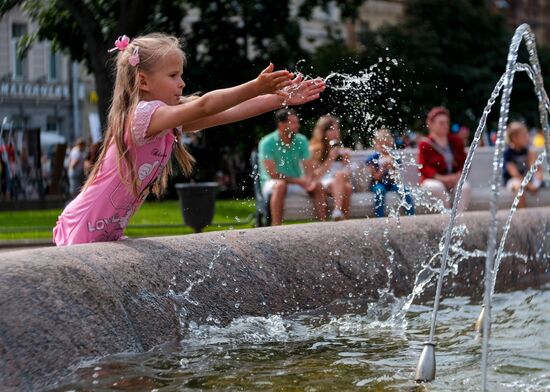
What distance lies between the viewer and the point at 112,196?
4371 mm

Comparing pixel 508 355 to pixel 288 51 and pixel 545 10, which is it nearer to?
pixel 288 51

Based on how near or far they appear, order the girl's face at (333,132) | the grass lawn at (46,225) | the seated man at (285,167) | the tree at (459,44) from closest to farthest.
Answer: the seated man at (285,167) → the girl's face at (333,132) → the grass lawn at (46,225) → the tree at (459,44)

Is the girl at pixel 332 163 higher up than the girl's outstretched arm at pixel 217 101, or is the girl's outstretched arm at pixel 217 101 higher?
the girl's outstretched arm at pixel 217 101

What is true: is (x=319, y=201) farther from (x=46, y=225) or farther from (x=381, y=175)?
(x=46, y=225)

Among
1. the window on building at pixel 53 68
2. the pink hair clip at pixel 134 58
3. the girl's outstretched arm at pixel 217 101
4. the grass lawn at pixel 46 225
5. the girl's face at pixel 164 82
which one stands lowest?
the grass lawn at pixel 46 225

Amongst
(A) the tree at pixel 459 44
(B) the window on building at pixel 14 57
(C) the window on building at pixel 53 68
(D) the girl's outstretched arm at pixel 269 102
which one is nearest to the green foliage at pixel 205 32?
(D) the girl's outstretched arm at pixel 269 102

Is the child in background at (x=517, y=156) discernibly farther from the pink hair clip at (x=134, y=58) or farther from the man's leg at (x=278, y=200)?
the pink hair clip at (x=134, y=58)

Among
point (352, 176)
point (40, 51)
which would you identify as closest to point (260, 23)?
point (352, 176)

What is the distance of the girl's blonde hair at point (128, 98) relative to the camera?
435 cm

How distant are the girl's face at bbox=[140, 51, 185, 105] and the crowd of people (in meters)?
5.44

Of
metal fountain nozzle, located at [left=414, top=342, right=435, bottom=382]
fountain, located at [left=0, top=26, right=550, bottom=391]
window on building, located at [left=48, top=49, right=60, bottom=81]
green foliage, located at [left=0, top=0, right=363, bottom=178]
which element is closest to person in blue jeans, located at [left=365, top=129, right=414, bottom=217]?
green foliage, located at [left=0, top=0, right=363, bottom=178]

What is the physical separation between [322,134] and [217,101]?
21.6ft

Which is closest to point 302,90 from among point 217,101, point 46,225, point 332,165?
point 217,101

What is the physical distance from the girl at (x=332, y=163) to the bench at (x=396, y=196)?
0.24m
